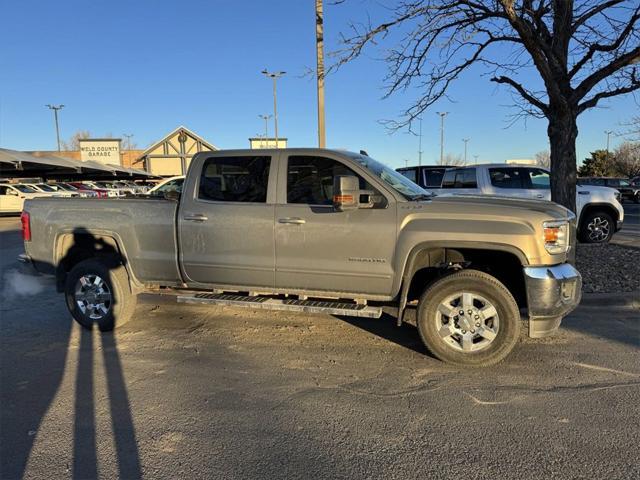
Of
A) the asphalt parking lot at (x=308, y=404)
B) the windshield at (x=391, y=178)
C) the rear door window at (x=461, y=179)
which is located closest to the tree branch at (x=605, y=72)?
the rear door window at (x=461, y=179)

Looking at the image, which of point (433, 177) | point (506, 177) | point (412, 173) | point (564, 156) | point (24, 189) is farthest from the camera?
point (24, 189)

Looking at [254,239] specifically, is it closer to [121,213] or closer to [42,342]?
[121,213]

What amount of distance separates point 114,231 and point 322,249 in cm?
→ 239

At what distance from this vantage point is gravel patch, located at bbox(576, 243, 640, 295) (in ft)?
20.9

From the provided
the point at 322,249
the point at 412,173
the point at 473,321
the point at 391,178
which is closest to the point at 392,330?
the point at 473,321

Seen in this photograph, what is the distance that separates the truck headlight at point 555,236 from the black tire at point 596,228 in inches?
280

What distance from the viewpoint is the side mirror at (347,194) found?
4062mm

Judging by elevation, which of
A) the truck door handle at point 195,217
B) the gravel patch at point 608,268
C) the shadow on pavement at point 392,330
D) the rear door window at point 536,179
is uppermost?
the rear door window at point 536,179

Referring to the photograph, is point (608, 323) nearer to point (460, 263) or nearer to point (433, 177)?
point (460, 263)

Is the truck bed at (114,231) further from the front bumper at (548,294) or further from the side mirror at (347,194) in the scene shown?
the front bumper at (548,294)

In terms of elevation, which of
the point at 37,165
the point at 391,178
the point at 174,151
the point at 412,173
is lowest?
the point at 391,178

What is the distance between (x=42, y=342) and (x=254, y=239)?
257cm

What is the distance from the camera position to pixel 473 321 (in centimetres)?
413

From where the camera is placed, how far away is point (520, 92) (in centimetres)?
849
